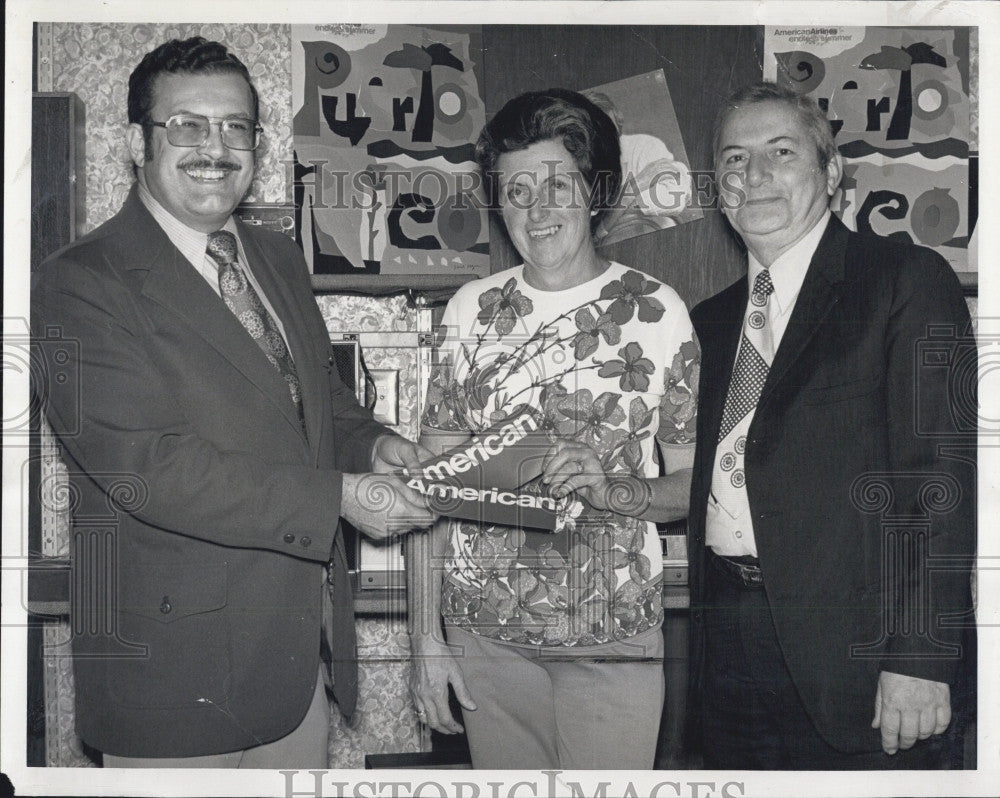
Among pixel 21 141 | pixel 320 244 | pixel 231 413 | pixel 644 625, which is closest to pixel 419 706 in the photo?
pixel 644 625

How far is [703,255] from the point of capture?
84.9 inches

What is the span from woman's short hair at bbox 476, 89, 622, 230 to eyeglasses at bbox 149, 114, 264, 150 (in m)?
0.48

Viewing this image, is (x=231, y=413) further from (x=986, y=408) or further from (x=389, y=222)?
(x=986, y=408)

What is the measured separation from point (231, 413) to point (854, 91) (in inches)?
58.3

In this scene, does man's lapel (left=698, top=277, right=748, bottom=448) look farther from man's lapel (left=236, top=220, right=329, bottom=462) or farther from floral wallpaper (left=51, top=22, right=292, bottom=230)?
floral wallpaper (left=51, top=22, right=292, bottom=230)

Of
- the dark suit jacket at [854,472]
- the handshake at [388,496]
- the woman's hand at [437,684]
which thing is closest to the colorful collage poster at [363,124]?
the handshake at [388,496]

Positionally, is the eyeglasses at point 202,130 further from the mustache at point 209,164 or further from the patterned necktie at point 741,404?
the patterned necktie at point 741,404

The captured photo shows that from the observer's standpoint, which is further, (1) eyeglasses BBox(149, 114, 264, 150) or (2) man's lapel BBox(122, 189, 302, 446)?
(1) eyeglasses BBox(149, 114, 264, 150)

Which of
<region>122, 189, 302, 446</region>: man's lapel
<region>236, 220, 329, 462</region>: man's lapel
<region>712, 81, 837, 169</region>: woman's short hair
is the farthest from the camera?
<region>712, 81, 837, 169</region>: woman's short hair

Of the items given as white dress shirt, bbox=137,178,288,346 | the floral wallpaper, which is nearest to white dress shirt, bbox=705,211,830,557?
white dress shirt, bbox=137,178,288,346

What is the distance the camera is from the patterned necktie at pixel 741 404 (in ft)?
6.68

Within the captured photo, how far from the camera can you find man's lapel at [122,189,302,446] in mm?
1889

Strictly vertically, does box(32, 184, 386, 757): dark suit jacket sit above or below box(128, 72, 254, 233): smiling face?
below

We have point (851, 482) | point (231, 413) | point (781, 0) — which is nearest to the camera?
point (231, 413)
